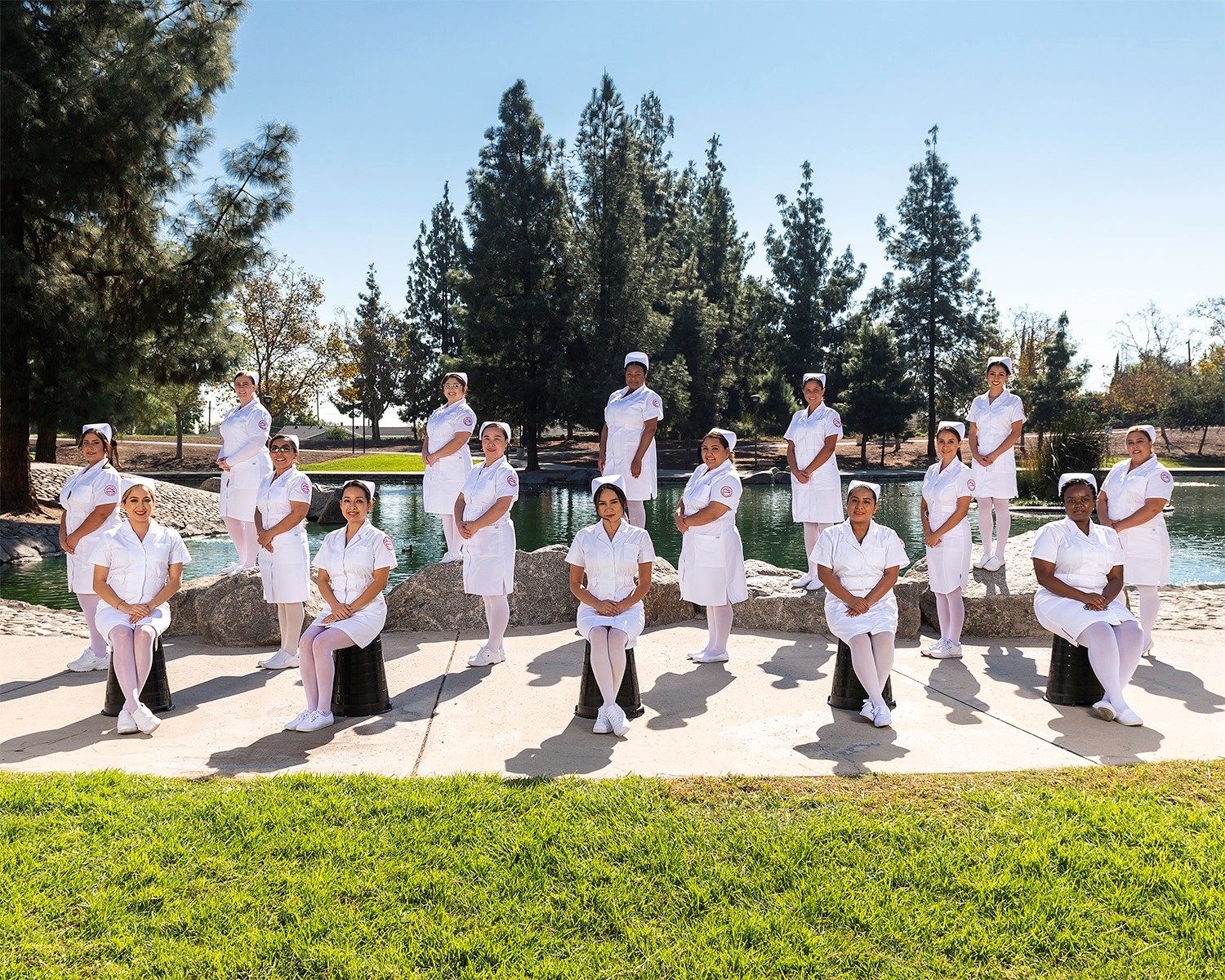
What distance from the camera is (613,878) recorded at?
356 centimetres

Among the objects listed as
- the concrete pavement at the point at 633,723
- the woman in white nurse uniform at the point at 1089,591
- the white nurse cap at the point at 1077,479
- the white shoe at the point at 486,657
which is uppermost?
the white nurse cap at the point at 1077,479

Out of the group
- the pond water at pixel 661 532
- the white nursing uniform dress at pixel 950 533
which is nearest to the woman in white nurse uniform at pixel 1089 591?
the white nursing uniform dress at pixel 950 533

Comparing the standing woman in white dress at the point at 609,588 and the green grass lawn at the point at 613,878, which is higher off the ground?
the standing woman in white dress at the point at 609,588

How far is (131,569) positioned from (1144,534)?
7.26m

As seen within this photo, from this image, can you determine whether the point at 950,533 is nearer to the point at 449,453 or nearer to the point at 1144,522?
the point at 1144,522

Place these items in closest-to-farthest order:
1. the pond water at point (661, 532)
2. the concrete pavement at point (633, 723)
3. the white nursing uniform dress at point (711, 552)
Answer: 1. the concrete pavement at point (633, 723)
2. the white nursing uniform dress at point (711, 552)
3. the pond water at point (661, 532)

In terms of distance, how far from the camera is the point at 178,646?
775 cm

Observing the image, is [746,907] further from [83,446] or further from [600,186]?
[600,186]

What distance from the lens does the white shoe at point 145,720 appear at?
5301 mm

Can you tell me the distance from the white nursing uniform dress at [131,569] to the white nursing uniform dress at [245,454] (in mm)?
2614

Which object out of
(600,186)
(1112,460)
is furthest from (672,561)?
(1112,460)

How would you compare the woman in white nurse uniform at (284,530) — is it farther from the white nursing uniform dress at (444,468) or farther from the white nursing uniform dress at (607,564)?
the white nursing uniform dress at (607,564)

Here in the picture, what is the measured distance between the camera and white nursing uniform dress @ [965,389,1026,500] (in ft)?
28.5

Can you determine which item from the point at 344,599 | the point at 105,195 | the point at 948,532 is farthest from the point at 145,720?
the point at 105,195
